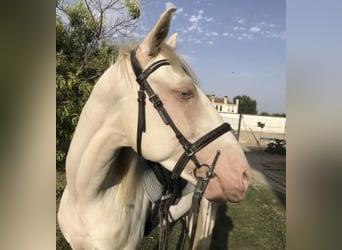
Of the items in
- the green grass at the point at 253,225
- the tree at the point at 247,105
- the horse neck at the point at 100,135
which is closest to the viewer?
the horse neck at the point at 100,135

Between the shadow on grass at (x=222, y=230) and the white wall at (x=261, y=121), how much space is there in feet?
2.92

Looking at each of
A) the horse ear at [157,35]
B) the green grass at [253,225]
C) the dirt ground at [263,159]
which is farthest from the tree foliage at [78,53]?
the green grass at [253,225]

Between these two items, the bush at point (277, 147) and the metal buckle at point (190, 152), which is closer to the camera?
the metal buckle at point (190, 152)

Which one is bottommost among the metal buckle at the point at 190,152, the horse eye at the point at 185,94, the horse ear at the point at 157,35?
the metal buckle at the point at 190,152

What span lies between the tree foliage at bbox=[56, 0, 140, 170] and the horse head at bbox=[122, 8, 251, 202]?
24.8 inches

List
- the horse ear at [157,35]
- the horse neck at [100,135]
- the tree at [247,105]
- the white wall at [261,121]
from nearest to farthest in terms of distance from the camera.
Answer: the horse ear at [157,35] < the horse neck at [100,135] < the white wall at [261,121] < the tree at [247,105]

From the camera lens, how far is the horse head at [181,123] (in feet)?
2.51

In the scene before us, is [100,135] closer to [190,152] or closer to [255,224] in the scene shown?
[190,152]

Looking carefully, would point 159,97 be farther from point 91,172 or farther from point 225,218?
Answer: point 225,218

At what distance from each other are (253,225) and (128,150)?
177cm

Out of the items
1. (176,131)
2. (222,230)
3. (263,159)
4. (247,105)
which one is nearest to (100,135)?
(176,131)

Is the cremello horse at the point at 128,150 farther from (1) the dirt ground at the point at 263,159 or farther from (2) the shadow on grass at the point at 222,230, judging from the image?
(2) the shadow on grass at the point at 222,230

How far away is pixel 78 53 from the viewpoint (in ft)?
5.03

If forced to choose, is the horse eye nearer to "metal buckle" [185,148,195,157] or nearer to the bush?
"metal buckle" [185,148,195,157]
